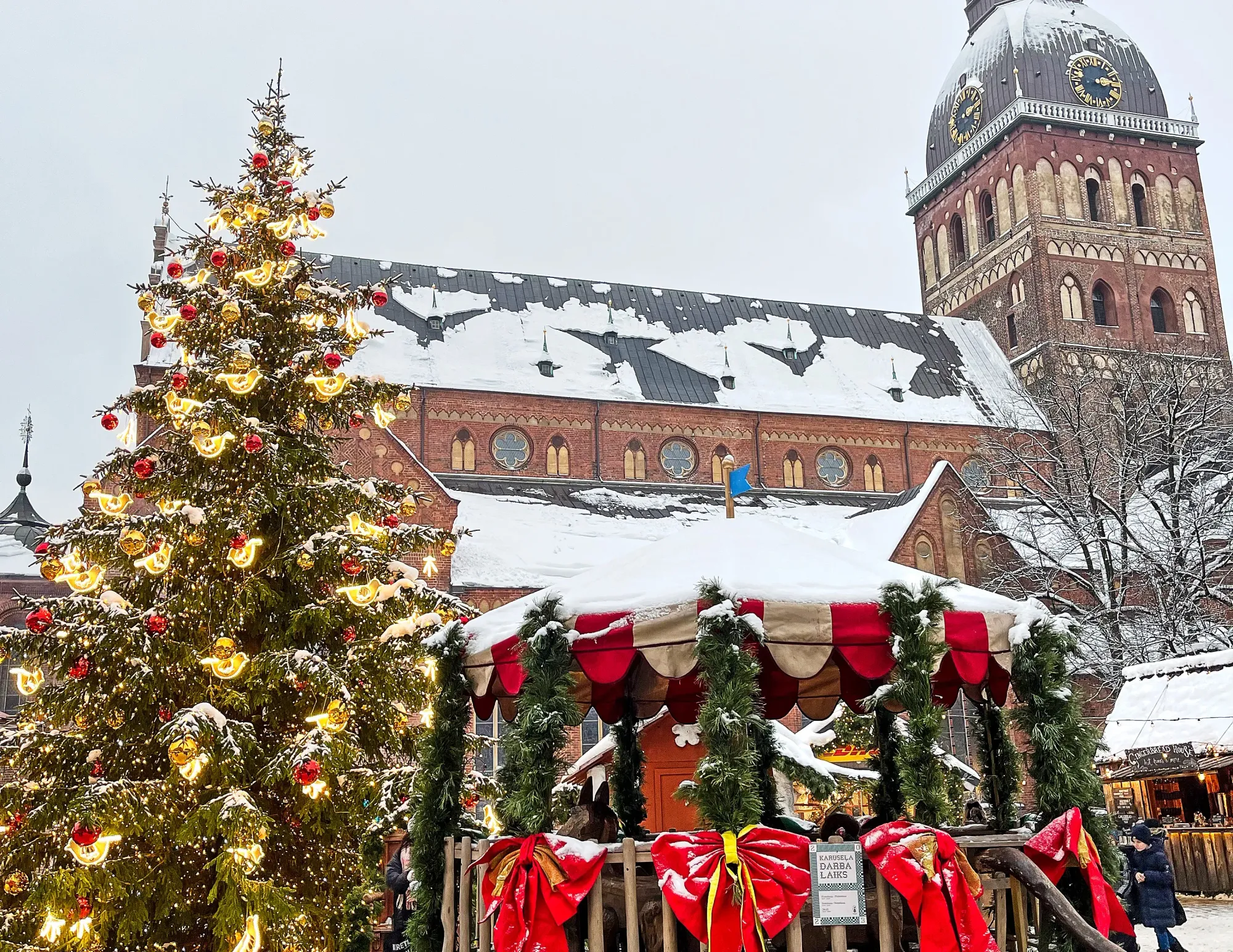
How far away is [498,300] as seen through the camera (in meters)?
36.7

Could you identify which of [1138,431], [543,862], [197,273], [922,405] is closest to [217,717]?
[543,862]

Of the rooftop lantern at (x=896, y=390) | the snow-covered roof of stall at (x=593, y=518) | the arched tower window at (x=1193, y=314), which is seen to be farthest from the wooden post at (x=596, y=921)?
the arched tower window at (x=1193, y=314)

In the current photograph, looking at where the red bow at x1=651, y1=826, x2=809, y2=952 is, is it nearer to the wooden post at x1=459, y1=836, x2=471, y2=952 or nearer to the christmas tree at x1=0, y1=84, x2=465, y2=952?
the wooden post at x1=459, y1=836, x2=471, y2=952

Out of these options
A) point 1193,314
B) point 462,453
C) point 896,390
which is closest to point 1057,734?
point 462,453

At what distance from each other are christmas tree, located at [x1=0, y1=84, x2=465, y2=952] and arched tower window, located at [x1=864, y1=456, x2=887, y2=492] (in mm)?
26658

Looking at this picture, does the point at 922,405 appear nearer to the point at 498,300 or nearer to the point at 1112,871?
the point at 498,300

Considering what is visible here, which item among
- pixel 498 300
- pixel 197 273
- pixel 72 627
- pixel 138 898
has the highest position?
pixel 498 300

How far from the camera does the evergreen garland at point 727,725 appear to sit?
590cm

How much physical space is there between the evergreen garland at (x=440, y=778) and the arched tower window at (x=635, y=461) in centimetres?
2603

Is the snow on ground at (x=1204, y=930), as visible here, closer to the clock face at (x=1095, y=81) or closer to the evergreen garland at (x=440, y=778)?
the evergreen garland at (x=440, y=778)

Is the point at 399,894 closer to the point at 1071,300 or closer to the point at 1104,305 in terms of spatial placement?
the point at 1071,300

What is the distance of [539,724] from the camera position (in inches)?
253

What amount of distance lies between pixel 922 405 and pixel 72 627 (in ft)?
105

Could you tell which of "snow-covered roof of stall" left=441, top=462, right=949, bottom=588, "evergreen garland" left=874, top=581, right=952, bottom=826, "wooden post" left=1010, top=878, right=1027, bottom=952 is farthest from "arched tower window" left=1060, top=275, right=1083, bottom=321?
"evergreen garland" left=874, top=581, right=952, bottom=826
